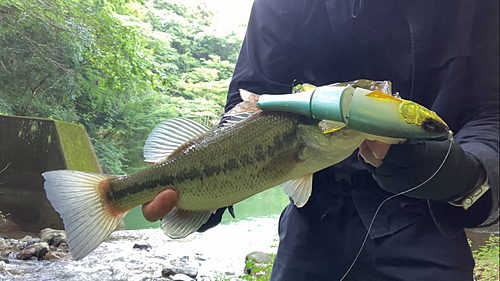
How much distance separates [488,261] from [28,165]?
4.73m

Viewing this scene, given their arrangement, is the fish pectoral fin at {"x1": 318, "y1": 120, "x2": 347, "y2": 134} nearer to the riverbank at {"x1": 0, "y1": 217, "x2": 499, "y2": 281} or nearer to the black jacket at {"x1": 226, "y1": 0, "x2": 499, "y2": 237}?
the black jacket at {"x1": 226, "y1": 0, "x2": 499, "y2": 237}

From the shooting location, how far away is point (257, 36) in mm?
1200

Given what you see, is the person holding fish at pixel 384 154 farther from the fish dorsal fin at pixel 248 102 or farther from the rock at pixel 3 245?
the rock at pixel 3 245

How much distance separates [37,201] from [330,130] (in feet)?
12.0

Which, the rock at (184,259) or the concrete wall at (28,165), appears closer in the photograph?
the concrete wall at (28,165)

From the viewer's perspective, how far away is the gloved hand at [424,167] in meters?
0.64

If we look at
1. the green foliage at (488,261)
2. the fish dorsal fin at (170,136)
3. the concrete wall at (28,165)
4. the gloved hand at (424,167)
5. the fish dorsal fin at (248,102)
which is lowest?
the green foliage at (488,261)

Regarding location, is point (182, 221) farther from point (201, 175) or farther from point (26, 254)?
point (26, 254)

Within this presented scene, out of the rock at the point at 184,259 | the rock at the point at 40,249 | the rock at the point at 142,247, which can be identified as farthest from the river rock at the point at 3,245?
the rock at the point at 184,259

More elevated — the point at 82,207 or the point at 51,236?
the point at 82,207

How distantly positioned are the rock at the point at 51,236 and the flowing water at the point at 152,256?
26cm

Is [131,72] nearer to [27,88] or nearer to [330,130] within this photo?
[27,88]

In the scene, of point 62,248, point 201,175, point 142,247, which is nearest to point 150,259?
point 142,247

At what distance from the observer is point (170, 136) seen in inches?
33.1
